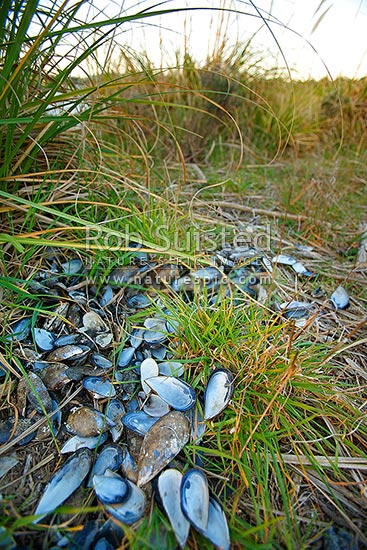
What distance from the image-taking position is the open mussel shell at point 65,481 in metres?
0.69

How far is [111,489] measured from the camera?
699 millimetres

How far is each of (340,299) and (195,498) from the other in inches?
35.2

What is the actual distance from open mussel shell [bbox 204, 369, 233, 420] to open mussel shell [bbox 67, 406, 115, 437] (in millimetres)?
243

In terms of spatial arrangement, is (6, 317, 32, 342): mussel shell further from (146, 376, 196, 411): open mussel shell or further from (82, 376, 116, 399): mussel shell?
(146, 376, 196, 411): open mussel shell

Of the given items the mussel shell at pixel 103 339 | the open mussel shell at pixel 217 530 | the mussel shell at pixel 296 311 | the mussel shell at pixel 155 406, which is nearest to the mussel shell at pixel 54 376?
the mussel shell at pixel 103 339

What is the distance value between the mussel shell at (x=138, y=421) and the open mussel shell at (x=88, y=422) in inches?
1.6

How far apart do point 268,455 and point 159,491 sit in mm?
270

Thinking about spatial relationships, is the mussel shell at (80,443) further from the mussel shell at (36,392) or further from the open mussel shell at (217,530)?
the open mussel shell at (217,530)

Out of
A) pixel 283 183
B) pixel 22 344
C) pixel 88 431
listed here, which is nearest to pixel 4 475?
pixel 88 431

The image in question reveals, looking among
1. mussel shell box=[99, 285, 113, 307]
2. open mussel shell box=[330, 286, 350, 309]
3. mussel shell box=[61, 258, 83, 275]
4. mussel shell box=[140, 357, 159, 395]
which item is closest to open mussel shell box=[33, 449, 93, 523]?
mussel shell box=[140, 357, 159, 395]

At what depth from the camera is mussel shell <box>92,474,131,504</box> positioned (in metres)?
0.69

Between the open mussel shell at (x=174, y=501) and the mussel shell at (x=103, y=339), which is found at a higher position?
the mussel shell at (x=103, y=339)

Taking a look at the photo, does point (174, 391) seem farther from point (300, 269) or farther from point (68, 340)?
point (300, 269)

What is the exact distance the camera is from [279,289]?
Result: 129 centimetres
